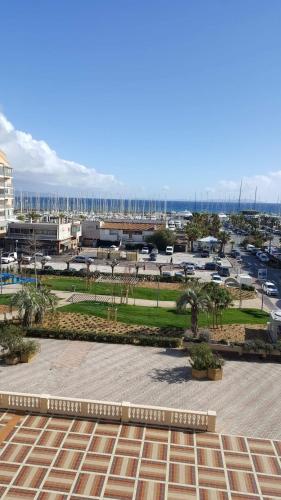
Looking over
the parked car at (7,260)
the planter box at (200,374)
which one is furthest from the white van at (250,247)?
the planter box at (200,374)

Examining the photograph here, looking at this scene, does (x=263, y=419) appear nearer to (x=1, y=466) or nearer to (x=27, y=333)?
(x=1, y=466)

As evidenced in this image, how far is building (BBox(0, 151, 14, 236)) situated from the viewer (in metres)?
77.0

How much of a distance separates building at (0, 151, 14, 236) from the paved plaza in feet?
188

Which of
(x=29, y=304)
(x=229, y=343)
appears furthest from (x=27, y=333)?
(x=229, y=343)

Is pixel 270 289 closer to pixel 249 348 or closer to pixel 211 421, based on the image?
pixel 249 348

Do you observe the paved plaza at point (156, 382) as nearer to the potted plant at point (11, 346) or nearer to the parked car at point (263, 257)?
the potted plant at point (11, 346)

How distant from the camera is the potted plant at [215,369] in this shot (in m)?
20.4

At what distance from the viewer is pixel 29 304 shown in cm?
2892

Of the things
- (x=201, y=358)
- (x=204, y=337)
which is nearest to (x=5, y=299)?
(x=204, y=337)

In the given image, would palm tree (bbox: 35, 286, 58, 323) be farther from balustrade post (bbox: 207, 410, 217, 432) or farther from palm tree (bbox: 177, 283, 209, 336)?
balustrade post (bbox: 207, 410, 217, 432)

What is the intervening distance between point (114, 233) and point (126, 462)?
72804mm

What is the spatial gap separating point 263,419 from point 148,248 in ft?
215

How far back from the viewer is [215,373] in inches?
800

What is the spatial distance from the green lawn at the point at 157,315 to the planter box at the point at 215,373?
11469mm
